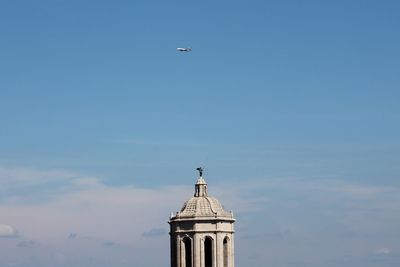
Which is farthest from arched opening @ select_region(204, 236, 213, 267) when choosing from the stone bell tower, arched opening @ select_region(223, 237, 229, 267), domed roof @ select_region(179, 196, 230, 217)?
domed roof @ select_region(179, 196, 230, 217)

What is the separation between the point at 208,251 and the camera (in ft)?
285

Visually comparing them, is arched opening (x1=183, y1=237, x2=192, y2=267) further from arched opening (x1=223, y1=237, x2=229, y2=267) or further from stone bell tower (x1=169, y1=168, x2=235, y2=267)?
arched opening (x1=223, y1=237, x2=229, y2=267)

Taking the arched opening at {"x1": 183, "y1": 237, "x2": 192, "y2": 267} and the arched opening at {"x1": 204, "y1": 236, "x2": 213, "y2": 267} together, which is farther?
the arched opening at {"x1": 183, "y1": 237, "x2": 192, "y2": 267}

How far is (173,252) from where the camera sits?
87875 mm

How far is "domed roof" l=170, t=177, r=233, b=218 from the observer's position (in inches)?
3420

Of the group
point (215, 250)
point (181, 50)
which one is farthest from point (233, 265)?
point (181, 50)

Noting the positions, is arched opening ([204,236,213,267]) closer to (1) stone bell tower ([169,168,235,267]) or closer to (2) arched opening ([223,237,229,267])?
(1) stone bell tower ([169,168,235,267])

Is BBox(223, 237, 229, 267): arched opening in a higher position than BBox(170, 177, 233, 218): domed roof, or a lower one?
lower

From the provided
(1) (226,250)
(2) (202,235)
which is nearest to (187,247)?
(2) (202,235)

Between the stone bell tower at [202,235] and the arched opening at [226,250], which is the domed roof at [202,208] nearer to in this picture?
the stone bell tower at [202,235]

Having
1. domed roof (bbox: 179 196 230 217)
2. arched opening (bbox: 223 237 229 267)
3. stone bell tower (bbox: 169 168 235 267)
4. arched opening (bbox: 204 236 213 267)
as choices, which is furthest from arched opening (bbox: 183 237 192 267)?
arched opening (bbox: 223 237 229 267)

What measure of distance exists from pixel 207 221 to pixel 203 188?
13.6 ft

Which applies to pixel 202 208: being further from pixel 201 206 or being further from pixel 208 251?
pixel 208 251

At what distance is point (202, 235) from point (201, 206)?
2.90 meters
